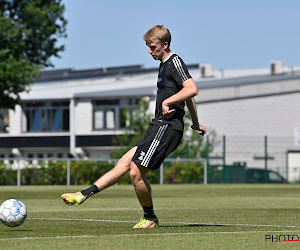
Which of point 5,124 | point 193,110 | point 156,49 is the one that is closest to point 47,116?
point 5,124

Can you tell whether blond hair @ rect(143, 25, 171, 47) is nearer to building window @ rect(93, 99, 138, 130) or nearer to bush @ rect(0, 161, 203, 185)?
bush @ rect(0, 161, 203, 185)

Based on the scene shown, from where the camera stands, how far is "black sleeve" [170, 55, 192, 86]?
31.1 ft

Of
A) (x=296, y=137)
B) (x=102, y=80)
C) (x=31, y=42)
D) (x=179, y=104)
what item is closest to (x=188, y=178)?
(x=31, y=42)

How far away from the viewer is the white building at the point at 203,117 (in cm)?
5038

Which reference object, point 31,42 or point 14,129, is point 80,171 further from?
point 14,129

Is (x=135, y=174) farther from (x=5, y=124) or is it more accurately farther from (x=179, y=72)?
(x=5, y=124)

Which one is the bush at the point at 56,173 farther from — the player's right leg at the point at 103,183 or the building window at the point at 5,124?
the building window at the point at 5,124

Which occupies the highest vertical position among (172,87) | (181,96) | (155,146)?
(172,87)

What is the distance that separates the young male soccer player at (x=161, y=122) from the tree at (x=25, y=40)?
87.3 ft

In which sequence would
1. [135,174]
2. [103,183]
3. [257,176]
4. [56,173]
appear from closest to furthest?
[103,183], [135,174], [56,173], [257,176]

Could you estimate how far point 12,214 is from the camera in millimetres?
9305

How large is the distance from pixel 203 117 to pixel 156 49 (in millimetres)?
43868

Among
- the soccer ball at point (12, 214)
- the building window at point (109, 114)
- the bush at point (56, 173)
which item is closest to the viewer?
the soccer ball at point (12, 214)

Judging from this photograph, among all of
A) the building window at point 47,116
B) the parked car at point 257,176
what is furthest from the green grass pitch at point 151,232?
the building window at point 47,116
